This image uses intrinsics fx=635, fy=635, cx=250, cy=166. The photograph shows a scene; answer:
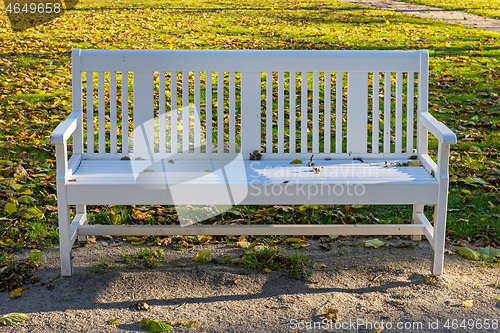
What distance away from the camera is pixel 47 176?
536 centimetres

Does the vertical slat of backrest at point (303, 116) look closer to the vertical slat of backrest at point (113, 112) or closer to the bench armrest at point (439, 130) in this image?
the bench armrest at point (439, 130)

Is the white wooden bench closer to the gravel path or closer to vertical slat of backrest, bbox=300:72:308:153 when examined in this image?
vertical slat of backrest, bbox=300:72:308:153

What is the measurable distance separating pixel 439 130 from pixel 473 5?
55.8 feet

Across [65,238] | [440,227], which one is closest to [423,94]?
[440,227]

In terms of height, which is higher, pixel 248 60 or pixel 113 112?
pixel 248 60

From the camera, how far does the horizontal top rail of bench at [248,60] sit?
418 centimetres

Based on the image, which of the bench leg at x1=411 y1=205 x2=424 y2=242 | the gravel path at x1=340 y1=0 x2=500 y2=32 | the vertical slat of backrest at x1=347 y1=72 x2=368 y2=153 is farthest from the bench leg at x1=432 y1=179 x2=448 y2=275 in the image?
the gravel path at x1=340 y1=0 x2=500 y2=32

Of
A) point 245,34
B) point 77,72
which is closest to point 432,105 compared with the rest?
point 77,72

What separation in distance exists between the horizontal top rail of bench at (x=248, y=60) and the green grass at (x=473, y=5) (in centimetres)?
Result: 1341

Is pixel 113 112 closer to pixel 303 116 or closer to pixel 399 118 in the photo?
pixel 303 116

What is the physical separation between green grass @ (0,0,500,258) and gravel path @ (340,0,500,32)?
756 millimetres

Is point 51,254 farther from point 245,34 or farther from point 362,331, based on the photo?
point 245,34

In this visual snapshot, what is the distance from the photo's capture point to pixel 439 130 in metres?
3.71

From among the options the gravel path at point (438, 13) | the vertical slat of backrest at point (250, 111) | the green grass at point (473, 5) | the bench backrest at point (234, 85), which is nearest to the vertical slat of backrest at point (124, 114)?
the bench backrest at point (234, 85)
